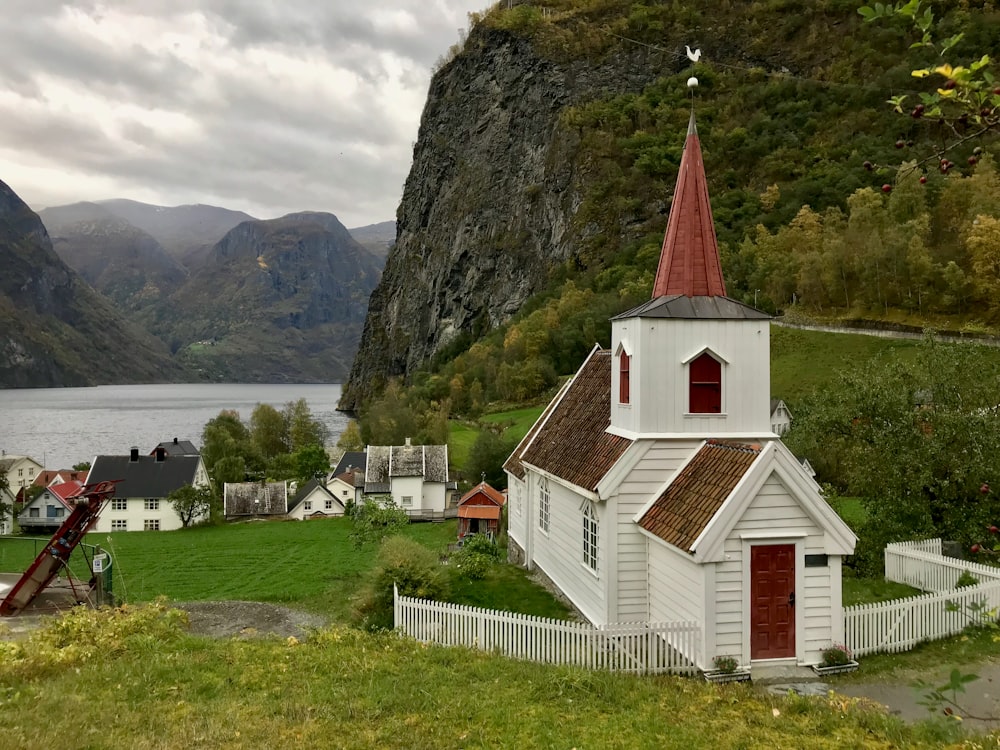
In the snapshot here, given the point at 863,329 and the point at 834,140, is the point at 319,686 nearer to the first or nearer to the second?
the point at 863,329

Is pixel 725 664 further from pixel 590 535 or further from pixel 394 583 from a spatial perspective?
pixel 394 583

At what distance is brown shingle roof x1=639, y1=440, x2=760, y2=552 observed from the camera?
45.5 ft

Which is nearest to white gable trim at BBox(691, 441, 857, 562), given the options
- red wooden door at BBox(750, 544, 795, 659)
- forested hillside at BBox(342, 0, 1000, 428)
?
red wooden door at BBox(750, 544, 795, 659)

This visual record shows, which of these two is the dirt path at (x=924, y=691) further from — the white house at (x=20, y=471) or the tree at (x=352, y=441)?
the white house at (x=20, y=471)

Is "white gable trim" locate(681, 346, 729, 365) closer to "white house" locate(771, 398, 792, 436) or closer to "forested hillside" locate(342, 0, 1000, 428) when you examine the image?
"white house" locate(771, 398, 792, 436)

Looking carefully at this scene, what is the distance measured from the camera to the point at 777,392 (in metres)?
59.3

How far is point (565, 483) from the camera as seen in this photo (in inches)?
731

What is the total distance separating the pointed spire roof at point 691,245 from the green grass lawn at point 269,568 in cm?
948

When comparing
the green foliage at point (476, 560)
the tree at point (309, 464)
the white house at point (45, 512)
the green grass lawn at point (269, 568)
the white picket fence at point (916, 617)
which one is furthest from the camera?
the tree at point (309, 464)

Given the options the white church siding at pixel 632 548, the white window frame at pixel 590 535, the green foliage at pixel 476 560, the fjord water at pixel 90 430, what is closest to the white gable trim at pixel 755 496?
the white church siding at pixel 632 548

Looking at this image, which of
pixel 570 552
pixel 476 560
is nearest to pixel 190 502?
pixel 476 560

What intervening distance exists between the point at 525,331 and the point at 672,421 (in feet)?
266

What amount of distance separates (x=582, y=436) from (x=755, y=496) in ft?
22.7

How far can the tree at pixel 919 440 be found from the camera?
63.0 ft
